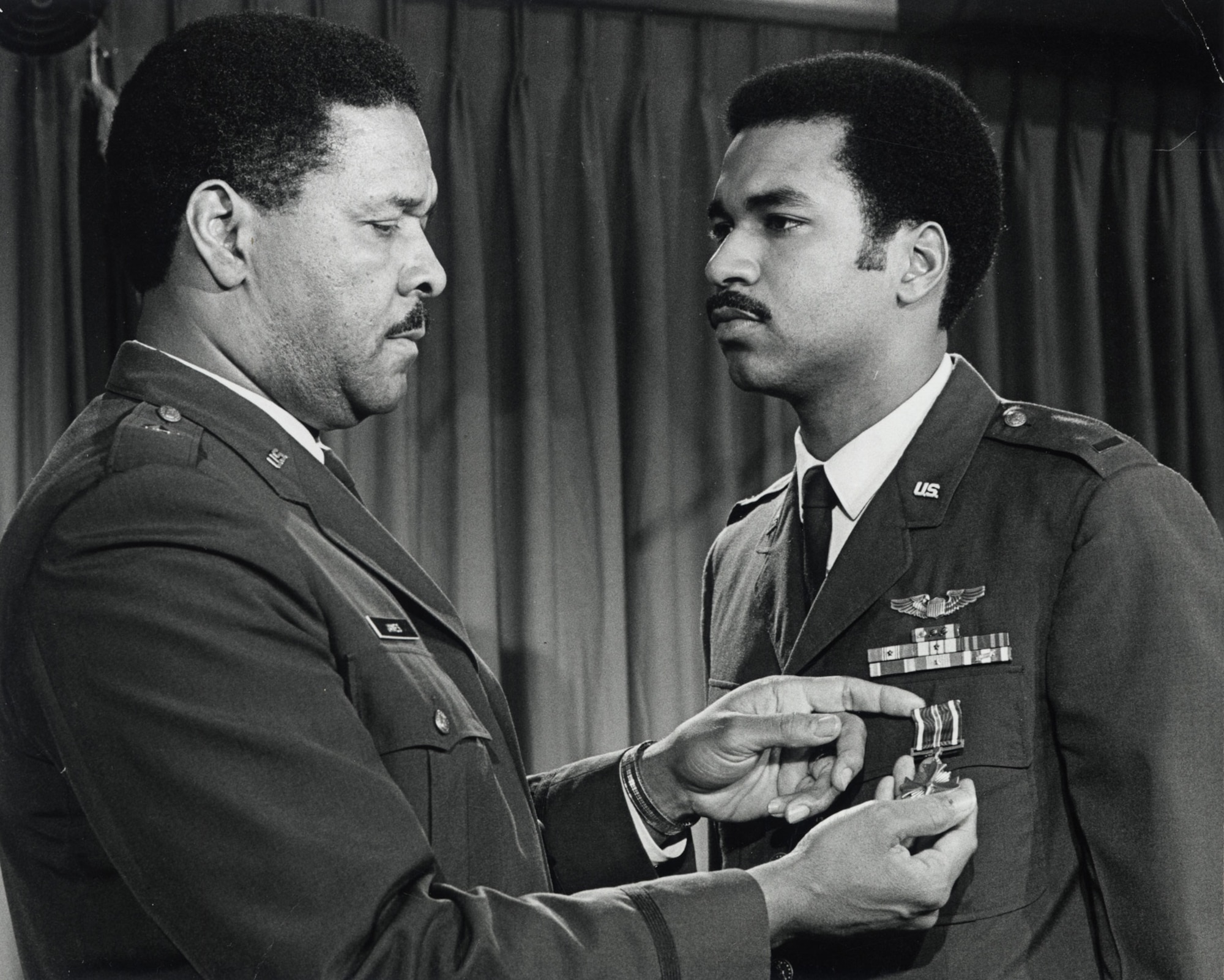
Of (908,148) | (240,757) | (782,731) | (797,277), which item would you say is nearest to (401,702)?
(240,757)

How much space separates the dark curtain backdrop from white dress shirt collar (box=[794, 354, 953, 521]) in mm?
1249

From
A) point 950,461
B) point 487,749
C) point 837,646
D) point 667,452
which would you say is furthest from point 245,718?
point 667,452

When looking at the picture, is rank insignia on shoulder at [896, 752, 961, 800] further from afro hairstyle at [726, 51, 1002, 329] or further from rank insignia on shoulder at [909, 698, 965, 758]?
afro hairstyle at [726, 51, 1002, 329]

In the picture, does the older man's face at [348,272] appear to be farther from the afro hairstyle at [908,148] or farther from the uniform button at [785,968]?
the uniform button at [785,968]

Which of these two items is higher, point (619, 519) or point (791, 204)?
point (791, 204)

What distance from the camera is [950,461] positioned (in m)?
1.76

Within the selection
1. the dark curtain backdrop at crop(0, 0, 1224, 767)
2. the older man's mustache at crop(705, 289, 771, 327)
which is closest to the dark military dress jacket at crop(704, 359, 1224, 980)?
the older man's mustache at crop(705, 289, 771, 327)

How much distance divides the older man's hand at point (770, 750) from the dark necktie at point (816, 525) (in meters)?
0.21

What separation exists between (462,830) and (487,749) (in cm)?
12

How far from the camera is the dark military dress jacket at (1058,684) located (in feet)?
5.05

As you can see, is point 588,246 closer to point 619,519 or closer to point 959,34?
point 619,519

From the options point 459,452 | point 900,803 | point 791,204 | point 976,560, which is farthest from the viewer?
point 459,452

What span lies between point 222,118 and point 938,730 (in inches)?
42.3

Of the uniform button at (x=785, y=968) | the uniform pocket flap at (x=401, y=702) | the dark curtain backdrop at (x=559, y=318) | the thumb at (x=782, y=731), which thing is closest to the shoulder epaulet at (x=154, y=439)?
the uniform pocket flap at (x=401, y=702)
